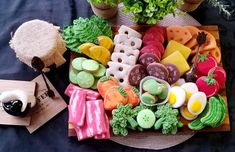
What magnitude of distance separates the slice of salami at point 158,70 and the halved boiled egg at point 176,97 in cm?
4

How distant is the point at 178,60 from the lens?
102 cm

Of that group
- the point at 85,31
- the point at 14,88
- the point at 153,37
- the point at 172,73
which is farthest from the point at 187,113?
the point at 14,88

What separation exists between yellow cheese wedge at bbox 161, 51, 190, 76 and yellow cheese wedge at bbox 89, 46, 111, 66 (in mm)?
151

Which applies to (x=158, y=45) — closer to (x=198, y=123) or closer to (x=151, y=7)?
(x=151, y=7)

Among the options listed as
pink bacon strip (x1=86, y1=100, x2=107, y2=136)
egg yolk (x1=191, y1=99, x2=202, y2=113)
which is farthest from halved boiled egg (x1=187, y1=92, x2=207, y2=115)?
pink bacon strip (x1=86, y1=100, x2=107, y2=136)

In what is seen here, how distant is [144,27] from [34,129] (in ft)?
1.33

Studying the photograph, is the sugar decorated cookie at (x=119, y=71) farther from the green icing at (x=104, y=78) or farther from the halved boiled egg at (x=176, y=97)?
the halved boiled egg at (x=176, y=97)

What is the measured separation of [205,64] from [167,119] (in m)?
0.18

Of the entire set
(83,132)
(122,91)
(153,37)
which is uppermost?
(153,37)

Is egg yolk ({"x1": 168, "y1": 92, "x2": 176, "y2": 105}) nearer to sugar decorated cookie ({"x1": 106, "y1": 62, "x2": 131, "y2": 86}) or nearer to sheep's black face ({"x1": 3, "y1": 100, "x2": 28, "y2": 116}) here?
sugar decorated cookie ({"x1": 106, "y1": 62, "x2": 131, "y2": 86})

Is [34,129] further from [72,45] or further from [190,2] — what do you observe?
[190,2]

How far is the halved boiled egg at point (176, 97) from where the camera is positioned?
0.98 m

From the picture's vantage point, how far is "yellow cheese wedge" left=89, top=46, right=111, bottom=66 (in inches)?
40.4

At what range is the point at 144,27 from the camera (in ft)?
3.62
